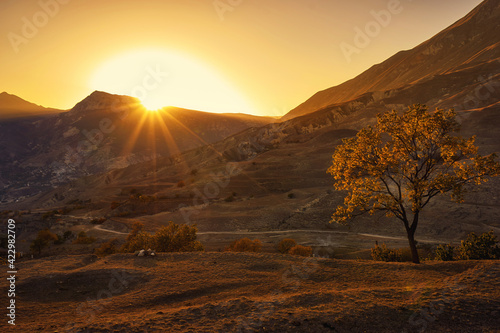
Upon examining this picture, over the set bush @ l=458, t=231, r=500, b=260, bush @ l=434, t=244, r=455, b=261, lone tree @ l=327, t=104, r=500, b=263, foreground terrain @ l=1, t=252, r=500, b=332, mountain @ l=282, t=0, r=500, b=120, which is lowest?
bush @ l=434, t=244, r=455, b=261

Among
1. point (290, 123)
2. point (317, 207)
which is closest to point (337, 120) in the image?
point (290, 123)

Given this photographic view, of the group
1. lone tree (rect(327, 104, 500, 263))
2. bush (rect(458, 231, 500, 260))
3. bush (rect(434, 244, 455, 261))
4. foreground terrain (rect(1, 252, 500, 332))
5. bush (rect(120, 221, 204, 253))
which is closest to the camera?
foreground terrain (rect(1, 252, 500, 332))

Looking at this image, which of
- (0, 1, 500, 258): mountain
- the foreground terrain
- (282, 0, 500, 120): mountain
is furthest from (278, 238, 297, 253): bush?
(282, 0, 500, 120): mountain

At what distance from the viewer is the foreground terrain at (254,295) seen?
882cm

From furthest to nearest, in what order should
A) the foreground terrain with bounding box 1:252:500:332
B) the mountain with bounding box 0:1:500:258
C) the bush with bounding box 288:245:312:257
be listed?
the mountain with bounding box 0:1:500:258 < the bush with bounding box 288:245:312:257 < the foreground terrain with bounding box 1:252:500:332

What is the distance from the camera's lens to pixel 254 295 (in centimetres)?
1142

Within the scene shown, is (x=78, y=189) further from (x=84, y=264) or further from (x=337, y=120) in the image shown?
(x=84, y=264)

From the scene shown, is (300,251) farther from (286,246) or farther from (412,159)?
(412,159)

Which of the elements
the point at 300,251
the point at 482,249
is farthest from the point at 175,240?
the point at 482,249

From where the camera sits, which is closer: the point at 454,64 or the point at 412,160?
the point at 412,160

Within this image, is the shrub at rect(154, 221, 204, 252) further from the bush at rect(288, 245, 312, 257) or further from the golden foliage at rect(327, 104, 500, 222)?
the golden foliage at rect(327, 104, 500, 222)

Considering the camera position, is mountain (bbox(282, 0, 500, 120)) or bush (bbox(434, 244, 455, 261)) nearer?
bush (bbox(434, 244, 455, 261))

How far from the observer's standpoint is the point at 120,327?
844cm

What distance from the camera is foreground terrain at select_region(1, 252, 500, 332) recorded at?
8820mm
